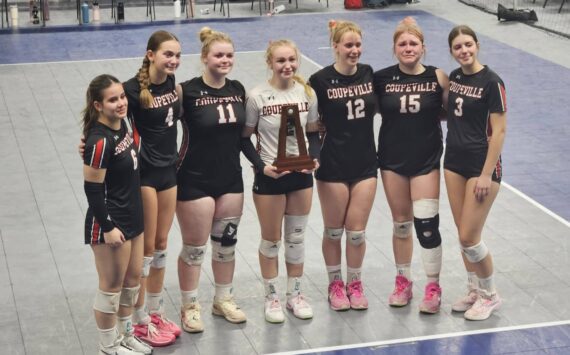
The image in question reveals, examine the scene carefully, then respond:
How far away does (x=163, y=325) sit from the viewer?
8664mm

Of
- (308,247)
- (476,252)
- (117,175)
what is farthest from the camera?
(308,247)

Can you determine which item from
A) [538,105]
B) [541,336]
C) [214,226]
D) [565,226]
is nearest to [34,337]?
[214,226]

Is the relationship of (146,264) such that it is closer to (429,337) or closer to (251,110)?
(251,110)

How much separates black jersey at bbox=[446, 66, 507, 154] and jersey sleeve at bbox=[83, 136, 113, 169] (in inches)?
113

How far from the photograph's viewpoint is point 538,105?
15883 millimetres

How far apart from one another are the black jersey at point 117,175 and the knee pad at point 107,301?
433mm

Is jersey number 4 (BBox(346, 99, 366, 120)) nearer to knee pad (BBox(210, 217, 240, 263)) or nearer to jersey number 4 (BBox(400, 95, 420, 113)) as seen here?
jersey number 4 (BBox(400, 95, 420, 113))

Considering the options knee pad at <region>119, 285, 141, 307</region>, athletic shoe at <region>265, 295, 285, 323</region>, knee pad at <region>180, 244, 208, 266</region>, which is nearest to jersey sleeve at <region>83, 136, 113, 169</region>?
knee pad at <region>119, 285, 141, 307</region>

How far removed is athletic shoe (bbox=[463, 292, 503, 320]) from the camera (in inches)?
352

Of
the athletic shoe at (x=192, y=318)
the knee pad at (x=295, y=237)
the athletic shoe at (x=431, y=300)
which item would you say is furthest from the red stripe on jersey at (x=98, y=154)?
the athletic shoe at (x=431, y=300)

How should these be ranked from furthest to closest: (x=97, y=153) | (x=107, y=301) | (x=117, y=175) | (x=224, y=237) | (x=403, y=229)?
(x=403, y=229), (x=224, y=237), (x=107, y=301), (x=117, y=175), (x=97, y=153)

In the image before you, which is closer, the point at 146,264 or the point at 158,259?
the point at 146,264

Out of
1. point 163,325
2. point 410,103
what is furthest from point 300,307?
point 410,103

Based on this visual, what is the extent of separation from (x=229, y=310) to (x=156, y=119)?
1807 mm
